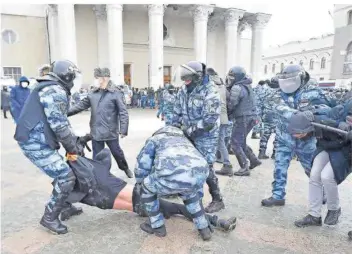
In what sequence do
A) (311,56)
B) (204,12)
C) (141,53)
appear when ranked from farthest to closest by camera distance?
(311,56) → (141,53) → (204,12)

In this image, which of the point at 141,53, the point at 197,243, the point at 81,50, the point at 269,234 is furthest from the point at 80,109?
the point at 141,53

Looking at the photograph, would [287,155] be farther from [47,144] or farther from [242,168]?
[47,144]

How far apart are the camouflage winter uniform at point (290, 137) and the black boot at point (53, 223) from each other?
2567mm

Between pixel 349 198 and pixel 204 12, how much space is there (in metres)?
19.8

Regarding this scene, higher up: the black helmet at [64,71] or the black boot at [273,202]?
the black helmet at [64,71]

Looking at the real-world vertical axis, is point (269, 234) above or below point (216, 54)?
below

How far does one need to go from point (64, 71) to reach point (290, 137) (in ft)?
8.56

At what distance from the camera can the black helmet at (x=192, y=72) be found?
3188 mm

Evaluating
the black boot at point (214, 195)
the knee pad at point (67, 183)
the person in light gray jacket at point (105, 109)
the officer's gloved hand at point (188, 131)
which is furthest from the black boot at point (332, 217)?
the person in light gray jacket at point (105, 109)

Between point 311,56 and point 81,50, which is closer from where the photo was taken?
point 81,50

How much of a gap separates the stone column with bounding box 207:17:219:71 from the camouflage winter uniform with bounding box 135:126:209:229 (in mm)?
24442

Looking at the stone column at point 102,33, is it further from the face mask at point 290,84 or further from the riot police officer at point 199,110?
the face mask at point 290,84

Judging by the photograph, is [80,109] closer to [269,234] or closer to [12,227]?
[12,227]

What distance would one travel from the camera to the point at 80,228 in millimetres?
3254
